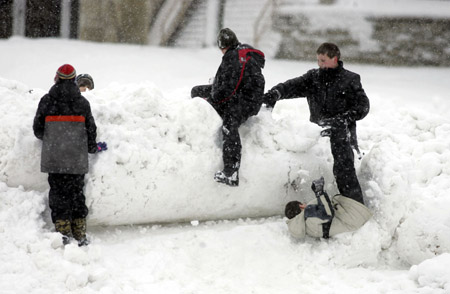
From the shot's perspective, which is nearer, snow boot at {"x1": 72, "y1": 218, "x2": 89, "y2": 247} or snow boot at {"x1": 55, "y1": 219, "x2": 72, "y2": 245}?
snow boot at {"x1": 55, "y1": 219, "x2": 72, "y2": 245}

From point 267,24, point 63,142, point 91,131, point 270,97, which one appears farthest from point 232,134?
point 267,24

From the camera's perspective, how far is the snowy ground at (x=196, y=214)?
4016mm

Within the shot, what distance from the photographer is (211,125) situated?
16.4ft

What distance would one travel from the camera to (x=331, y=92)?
204 inches

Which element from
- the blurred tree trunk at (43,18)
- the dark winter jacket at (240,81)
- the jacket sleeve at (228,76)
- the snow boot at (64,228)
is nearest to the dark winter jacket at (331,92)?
the dark winter jacket at (240,81)

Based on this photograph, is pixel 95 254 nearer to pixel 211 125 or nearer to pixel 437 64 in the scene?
pixel 211 125

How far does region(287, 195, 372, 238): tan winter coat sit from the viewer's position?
471 cm

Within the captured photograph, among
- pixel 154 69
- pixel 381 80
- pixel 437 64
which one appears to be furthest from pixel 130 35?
pixel 437 64

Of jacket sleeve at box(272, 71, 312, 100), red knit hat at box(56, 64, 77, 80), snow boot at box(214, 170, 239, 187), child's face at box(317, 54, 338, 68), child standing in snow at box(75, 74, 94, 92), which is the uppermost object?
child's face at box(317, 54, 338, 68)

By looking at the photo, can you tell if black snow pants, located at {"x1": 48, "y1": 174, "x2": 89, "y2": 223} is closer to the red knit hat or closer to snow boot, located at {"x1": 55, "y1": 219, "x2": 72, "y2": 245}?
snow boot, located at {"x1": 55, "y1": 219, "x2": 72, "y2": 245}

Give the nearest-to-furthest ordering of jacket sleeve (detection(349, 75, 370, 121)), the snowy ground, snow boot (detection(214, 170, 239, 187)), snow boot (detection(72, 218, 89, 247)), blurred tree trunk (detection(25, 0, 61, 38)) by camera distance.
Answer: the snowy ground → snow boot (detection(72, 218, 89, 247)) → snow boot (detection(214, 170, 239, 187)) → jacket sleeve (detection(349, 75, 370, 121)) → blurred tree trunk (detection(25, 0, 61, 38))

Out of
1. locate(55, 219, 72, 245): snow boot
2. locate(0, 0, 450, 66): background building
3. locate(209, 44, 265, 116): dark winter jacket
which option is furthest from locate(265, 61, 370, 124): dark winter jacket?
locate(0, 0, 450, 66): background building

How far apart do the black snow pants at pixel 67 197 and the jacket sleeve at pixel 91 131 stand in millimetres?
279

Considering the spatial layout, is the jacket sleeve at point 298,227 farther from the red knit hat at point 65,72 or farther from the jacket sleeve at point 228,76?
the red knit hat at point 65,72
